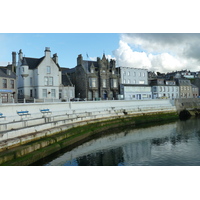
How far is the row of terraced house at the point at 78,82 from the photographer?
39.5m

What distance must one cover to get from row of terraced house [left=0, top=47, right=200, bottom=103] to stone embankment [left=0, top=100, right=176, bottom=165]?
2520 millimetres

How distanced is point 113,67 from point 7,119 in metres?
37.5

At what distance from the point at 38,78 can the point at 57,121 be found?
16932 millimetres

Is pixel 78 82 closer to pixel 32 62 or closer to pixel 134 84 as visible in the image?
pixel 32 62

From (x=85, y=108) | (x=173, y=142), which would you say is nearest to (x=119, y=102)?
(x=85, y=108)

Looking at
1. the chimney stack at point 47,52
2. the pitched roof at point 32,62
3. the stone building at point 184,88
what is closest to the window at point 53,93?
the pitched roof at point 32,62

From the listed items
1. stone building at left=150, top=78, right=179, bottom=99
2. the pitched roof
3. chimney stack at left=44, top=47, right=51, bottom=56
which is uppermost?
chimney stack at left=44, top=47, right=51, bottom=56

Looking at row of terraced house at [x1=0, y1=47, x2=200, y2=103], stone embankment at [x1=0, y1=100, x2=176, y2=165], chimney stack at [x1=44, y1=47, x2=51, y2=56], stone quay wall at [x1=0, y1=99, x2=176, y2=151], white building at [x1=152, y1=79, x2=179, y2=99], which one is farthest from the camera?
white building at [x1=152, y1=79, x2=179, y2=99]

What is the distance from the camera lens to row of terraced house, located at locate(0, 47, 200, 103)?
1556 inches

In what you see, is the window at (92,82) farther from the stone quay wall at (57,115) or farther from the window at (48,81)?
the window at (48,81)

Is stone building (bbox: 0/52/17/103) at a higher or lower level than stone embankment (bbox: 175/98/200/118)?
higher

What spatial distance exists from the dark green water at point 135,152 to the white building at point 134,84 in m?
28.6

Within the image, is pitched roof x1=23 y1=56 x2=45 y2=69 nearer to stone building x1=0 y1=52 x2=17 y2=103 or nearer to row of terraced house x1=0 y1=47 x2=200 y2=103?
row of terraced house x1=0 y1=47 x2=200 y2=103

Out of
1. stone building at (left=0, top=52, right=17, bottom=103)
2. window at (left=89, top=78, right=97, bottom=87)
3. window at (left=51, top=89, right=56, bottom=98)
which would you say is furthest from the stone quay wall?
window at (left=89, top=78, right=97, bottom=87)
